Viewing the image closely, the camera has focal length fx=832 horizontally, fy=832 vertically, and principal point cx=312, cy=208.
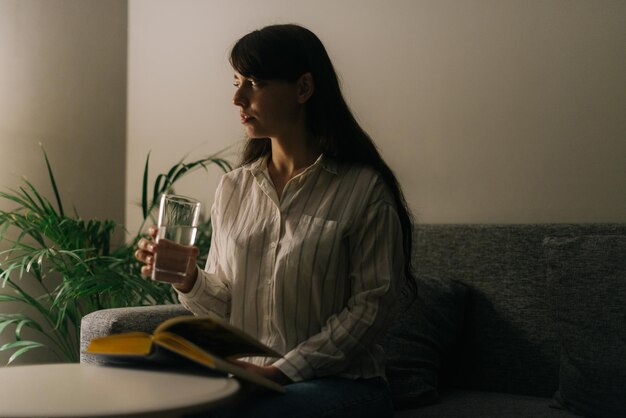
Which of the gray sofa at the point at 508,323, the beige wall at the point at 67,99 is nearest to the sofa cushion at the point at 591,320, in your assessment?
the gray sofa at the point at 508,323

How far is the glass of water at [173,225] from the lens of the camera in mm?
1341

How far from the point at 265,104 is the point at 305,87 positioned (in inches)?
3.7

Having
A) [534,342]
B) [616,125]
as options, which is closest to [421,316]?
[534,342]

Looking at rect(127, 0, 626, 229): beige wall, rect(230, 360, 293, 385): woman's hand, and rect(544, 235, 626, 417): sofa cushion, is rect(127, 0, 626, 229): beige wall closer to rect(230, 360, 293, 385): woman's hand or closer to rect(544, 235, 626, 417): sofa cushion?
rect(544, 235, 626, 417): sofa cushion

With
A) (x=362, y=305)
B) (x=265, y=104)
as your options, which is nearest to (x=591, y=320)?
(x=362, y=305)

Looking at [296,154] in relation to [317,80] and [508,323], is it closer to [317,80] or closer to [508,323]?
[317,80]

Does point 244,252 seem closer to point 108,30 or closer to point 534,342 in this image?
point 534,342

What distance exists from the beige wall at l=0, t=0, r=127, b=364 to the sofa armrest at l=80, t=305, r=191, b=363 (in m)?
0.99

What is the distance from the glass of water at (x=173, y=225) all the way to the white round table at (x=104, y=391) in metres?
0.18

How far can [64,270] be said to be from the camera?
252cm

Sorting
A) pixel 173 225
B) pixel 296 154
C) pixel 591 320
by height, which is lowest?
pixel 591 320

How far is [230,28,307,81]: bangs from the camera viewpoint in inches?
64.7

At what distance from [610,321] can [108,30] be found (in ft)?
7.15

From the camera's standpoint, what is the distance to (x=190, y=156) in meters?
3.03
